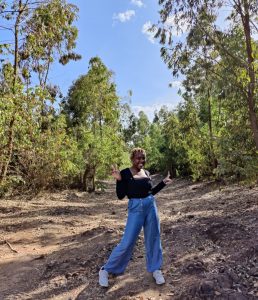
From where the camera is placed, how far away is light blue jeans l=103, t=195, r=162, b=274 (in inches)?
188

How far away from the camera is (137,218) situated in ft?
15.6

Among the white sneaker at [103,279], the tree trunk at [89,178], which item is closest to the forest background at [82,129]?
the tree trunk at [89,178]

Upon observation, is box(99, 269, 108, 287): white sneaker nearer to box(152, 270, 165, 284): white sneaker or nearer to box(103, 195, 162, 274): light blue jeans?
box(103, 195, 162, 274): light blue jeans

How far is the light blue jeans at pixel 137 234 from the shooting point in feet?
15.7

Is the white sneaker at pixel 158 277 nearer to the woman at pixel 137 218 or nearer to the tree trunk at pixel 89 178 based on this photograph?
the woman at pixel 137 218

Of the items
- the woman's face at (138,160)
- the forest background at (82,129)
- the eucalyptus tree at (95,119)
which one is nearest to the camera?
the woman's face at (138,160)

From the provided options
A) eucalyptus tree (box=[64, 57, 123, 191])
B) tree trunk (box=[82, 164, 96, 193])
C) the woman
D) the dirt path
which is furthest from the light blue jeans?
tree trunk (box=[82, 164, 96, 193])

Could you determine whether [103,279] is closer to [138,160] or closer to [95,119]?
[138,160]

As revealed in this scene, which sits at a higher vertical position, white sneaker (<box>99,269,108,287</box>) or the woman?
the woman

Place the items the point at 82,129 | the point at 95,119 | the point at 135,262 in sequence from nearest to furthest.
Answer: the point at 135,262 → the point at 82,129 → the point at 95,119

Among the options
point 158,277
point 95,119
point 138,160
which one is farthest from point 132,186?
point 95,119

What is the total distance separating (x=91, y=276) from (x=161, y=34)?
8.32m

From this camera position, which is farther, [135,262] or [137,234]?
[135,262]

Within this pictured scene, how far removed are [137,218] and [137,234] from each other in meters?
0.22
